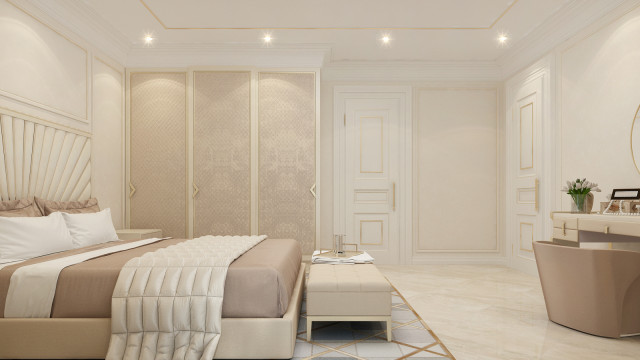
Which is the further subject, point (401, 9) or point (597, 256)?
point (401, 9)

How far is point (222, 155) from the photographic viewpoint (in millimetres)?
4969

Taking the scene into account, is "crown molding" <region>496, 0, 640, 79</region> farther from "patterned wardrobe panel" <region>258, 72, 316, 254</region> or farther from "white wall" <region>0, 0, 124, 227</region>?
"white wall" <region>0, 0, 124, 227</region>

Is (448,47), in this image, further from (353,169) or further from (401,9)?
(353,169)

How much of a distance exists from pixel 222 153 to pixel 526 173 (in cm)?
385

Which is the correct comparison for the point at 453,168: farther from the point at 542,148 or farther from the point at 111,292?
the point at 111,292

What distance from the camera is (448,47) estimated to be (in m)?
5.00

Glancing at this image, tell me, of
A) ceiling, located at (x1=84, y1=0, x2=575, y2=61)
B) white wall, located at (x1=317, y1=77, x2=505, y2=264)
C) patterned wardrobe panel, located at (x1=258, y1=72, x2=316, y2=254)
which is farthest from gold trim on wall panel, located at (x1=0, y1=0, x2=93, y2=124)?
white wall, located at (x1=317, y1=77, x2=505, y2=264)

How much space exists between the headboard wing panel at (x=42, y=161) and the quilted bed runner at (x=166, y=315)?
70.1 inches

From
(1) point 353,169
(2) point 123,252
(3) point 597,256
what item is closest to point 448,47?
(1) point 353,169

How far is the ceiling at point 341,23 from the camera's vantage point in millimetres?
3908

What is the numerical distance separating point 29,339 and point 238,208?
9.49ft

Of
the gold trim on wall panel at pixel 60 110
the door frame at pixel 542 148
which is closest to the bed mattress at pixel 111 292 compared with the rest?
the gold trim on wall panel at pixel 60 110

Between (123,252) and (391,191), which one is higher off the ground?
(391,191)

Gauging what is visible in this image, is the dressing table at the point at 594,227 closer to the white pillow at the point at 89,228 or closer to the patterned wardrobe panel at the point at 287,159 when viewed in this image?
the patterned wardrobe panel at the point at 287,159
